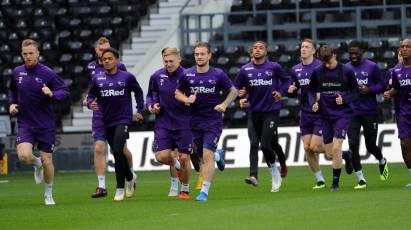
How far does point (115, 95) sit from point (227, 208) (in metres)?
3.27

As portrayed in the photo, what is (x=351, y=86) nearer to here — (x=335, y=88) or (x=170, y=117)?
(x=335, y=88)

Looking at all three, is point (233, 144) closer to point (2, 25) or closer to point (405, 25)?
point (405, 25)

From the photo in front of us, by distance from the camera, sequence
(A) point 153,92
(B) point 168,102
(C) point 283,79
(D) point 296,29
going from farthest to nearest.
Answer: (D) point 296,29 < (C) point 283,79 < (A) point 153,92 < (B) point 168,102

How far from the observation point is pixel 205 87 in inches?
707

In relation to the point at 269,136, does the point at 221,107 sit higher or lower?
higher

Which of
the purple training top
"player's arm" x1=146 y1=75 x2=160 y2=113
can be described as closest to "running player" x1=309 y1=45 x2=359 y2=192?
the purple training top

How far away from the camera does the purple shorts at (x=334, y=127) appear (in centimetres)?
1931

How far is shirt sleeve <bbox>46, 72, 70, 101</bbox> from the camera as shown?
17.5 metres

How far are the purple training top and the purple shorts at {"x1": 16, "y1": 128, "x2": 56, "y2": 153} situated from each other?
12.5 feet

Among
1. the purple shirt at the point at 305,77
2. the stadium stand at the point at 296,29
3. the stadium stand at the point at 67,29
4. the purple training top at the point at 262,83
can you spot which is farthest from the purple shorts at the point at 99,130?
the stadium stand at the point at 67,29

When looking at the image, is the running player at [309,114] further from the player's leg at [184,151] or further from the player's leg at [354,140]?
the player's leg at [184,151]

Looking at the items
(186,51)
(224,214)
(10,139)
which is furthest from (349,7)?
(224,214)

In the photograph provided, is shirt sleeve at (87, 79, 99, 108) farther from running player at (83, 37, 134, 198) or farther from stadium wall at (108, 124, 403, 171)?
stadium wall at (108, 124, 403, 171)

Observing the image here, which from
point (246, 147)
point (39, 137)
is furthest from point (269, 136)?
point (246, 147)
